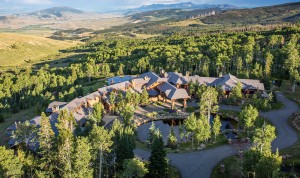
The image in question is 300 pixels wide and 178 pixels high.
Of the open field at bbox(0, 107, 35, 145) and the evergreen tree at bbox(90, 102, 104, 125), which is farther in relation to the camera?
the open field at bbox(0, 107, 35, 145)

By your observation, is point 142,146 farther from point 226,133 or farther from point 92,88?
point 92,88

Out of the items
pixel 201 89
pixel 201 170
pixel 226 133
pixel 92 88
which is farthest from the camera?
pixel 92 88

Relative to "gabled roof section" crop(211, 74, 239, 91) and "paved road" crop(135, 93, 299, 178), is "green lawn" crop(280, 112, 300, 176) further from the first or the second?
"gabled roof section" crop(211, 74, 239, 91)

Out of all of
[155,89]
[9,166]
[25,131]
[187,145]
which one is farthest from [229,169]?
[155,89]

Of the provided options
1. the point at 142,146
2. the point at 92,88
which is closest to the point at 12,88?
the point at 92,88

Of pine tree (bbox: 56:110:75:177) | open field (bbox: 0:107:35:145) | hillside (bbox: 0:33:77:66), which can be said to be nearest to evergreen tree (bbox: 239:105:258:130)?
Result: pine tree (bbox: 56:110:75:177)

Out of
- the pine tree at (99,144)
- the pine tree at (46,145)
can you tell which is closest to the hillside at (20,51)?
the pine tree at (46,145)

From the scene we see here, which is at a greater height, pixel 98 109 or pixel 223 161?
pixel 98 109

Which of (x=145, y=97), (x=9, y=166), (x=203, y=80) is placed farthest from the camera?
(x=203, y=80)

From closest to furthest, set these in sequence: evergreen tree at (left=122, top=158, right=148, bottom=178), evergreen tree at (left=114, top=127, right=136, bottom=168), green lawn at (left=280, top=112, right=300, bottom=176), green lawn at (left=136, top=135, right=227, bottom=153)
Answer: evergreen tree at (left=122, top=158, right=148, bottom=178), evergreen tree at (left=114, top=127, right=136, bottom=168), green lawn at (left=280, top=112, right=300, bottom=176), green lawn at (left=136, top=135, right=227, bottom=153)

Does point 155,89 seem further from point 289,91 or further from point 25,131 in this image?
point 25,131

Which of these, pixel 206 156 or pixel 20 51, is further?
pixel 20 51
